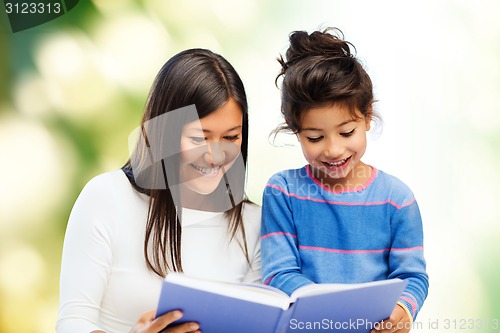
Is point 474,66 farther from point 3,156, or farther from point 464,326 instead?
point 3,156

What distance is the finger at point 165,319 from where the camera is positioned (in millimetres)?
1516

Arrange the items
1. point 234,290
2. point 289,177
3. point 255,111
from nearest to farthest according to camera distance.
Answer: point 234,290 → point 289,177 → point 255,111

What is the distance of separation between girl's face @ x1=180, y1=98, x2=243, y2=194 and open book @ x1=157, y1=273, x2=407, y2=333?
374 millimetres

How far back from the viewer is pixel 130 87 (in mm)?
2822

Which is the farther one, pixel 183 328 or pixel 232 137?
pixel 232 137

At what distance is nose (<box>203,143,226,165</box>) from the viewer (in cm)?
183

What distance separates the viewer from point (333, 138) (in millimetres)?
1831

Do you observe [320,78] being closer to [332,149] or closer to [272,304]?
[332,149]

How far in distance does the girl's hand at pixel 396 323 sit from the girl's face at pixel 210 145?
0.55 m

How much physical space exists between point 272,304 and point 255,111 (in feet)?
4.54

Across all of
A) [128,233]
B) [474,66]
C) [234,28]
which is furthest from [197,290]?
[474,66]

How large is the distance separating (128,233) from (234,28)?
121 cm

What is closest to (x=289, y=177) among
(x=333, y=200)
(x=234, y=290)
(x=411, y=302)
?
(x=333, y=200)

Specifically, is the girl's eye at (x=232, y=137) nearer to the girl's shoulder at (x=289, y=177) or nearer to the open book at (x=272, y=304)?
the girl's shoulder at (x=289, y=177)
